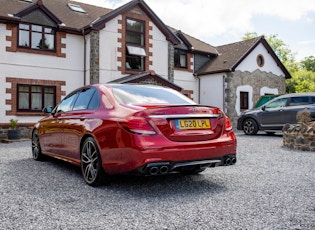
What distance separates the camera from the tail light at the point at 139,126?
3.97m

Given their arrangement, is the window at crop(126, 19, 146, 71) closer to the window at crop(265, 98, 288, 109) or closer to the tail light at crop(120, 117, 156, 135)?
the window at crop(265, 98, 288, 109)

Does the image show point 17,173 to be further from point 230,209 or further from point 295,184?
point 295,184

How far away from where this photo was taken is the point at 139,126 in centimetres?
398

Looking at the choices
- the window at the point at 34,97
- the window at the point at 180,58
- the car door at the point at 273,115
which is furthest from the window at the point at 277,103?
the window at the point at 34,97

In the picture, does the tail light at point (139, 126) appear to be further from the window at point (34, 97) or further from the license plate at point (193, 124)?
the window at point (34, 97)

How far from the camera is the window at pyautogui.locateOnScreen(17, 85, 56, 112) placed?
1424 cm

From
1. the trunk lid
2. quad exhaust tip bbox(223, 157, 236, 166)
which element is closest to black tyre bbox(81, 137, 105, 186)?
the trunk lid

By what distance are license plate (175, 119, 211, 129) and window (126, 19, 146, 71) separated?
12638 millimetres

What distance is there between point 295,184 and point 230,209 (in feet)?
5.58

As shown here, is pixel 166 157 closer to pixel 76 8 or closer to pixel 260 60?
pixel 76 8

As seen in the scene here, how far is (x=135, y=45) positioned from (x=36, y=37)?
194 inches

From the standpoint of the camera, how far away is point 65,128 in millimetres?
5477

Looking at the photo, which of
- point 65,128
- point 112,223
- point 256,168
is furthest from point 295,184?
point 65,128

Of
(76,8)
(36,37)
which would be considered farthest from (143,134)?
(76,8)
